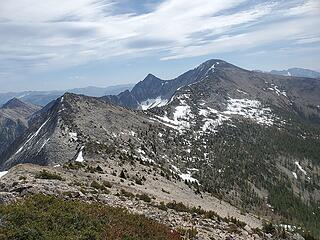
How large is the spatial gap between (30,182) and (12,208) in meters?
9.87

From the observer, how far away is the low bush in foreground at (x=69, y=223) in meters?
23.5

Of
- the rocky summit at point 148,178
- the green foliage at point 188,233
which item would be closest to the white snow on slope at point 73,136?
the rocky summit at point 148,178

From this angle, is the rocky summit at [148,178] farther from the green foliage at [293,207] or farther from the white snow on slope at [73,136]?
the green foliage at [293,207]

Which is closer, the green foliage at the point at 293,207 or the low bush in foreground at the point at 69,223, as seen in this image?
the low bush in foreground at the point at 69,223

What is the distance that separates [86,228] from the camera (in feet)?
81.9

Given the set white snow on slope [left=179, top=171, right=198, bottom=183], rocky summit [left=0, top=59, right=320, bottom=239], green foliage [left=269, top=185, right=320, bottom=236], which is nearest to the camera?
rocky summit [left=0, top=59, right=320, bottom=239]

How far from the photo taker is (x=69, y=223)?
25453 mm

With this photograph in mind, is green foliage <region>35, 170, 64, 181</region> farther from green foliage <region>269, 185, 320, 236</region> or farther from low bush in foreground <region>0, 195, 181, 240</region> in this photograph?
green foliage <region>269, 185, 320, 236</region>

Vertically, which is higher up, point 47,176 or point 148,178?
point 47,176

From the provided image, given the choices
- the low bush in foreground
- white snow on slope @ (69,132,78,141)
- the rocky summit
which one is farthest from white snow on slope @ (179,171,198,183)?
the low bush in foreground

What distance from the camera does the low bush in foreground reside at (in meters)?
23.5

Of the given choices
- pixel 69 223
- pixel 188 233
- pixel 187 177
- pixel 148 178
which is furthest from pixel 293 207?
pixel 69 223

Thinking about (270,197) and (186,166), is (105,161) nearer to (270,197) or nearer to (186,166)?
(186,166)

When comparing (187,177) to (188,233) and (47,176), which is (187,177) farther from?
(188,233)
